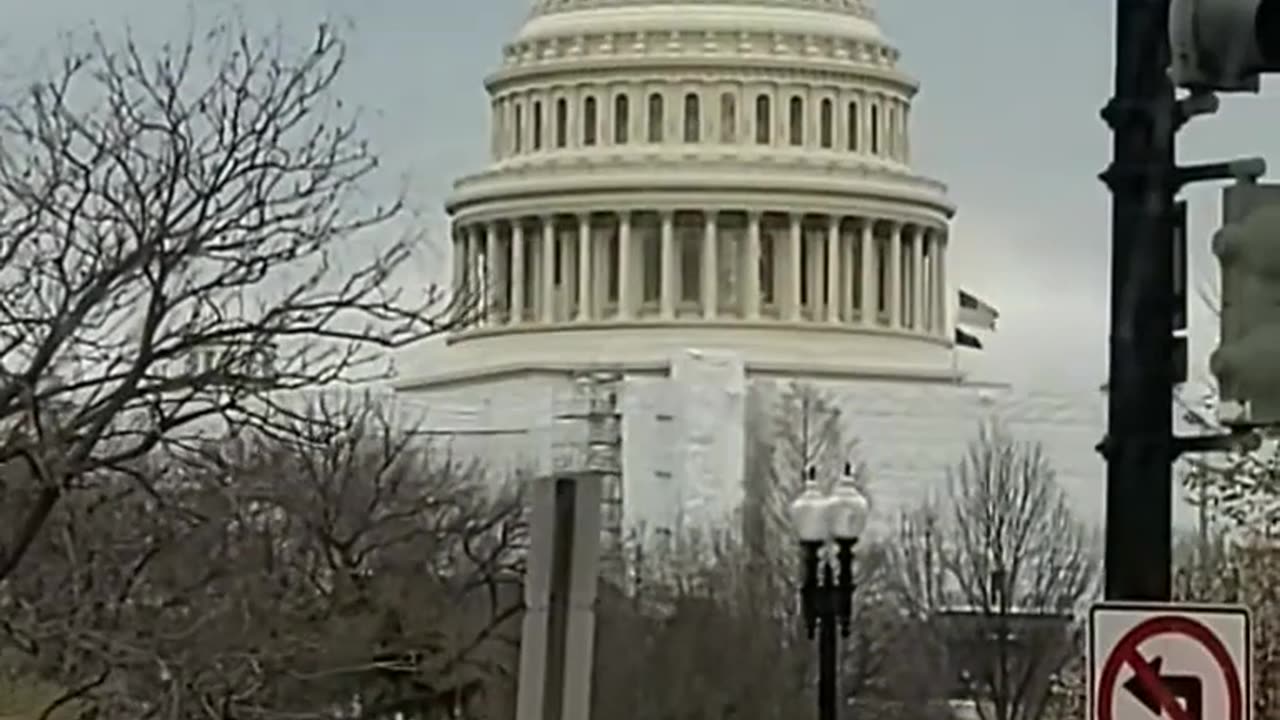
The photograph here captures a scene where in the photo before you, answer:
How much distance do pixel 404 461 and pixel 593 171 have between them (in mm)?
72524

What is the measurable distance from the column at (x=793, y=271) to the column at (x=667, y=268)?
11.0ft

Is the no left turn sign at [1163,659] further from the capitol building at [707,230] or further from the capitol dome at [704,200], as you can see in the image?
the capitol dome at [704,200]

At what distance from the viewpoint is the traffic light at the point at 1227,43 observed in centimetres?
623

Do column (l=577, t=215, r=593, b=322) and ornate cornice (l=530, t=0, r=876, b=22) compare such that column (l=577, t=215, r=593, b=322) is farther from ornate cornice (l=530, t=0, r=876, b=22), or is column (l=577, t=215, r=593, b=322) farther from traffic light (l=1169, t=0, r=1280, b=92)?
traffic light (l=1169, t=0, r=1280, b=92)

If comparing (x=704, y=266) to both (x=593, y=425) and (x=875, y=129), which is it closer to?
(x=875, y=129)

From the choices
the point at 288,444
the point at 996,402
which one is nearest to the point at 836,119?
the point at 996,402

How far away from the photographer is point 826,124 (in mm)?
121688

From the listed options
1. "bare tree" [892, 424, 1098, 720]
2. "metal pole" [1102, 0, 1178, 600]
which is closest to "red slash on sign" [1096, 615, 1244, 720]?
"metal pole" [1102, 0, 1178, 600]

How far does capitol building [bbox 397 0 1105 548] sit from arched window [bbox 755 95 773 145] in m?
0.06

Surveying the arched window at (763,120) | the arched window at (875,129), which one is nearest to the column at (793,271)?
the arched window at (763,120)

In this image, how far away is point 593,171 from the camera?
389 ft

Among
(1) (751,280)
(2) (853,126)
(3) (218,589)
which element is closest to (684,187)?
(1) (751,280)

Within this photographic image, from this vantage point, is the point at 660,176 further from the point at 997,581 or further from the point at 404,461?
the point at 404,461

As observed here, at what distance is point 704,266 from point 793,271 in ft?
8.72
